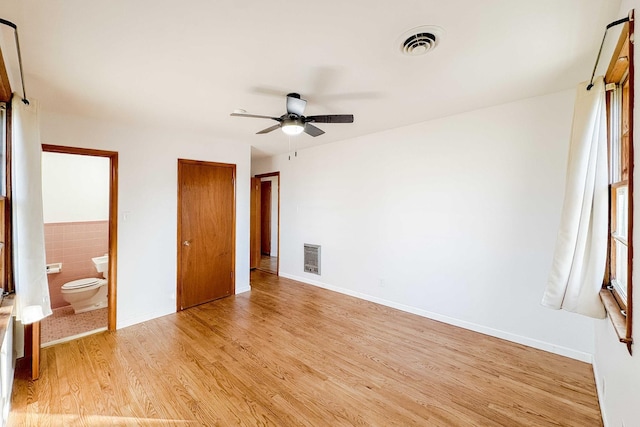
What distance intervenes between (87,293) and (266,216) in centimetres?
451

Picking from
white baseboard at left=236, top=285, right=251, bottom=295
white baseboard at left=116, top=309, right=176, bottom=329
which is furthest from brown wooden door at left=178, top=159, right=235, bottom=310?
white baseboard at left=116, top=309, right=176, bottom=329

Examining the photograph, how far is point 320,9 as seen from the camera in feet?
4.74

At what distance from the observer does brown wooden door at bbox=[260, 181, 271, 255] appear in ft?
25.1

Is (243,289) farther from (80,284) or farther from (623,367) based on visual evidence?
(623,367)

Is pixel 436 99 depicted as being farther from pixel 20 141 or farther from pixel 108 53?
pixel 20 141

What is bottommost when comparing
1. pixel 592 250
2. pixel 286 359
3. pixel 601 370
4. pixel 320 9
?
pixel 286 359

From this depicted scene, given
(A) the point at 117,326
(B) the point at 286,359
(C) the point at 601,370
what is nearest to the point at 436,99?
(C) the point at 601,370

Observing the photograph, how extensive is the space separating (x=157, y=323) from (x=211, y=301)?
32.3 inches

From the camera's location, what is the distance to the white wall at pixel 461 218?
2623 millimetres

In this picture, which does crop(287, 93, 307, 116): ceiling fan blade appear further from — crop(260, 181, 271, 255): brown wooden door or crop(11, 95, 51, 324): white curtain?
crop(260, 181, 271, 255): brown wooden door

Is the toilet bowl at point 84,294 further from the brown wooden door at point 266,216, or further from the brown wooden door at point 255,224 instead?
the brown wooden door at point 266,216

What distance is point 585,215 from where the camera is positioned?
69.9 inches

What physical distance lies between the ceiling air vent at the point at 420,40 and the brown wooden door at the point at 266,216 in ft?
20.2

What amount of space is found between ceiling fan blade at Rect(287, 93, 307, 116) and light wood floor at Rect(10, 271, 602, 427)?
2325mm
